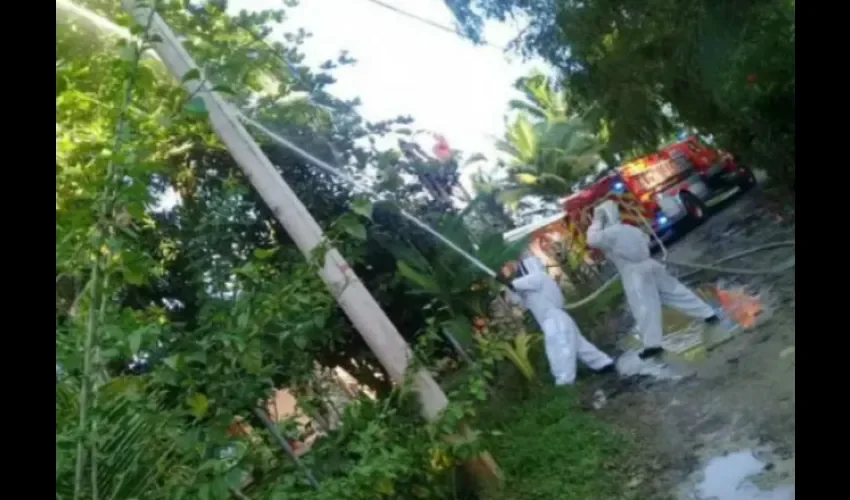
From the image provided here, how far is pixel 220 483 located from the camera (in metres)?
1.13

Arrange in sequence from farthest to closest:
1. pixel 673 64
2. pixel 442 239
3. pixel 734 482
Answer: pixel 442 239
pixel 673 64
pixel 734 482

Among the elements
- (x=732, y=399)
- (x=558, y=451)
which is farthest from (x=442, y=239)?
(x=732, y=399)

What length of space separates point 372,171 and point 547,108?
362mm

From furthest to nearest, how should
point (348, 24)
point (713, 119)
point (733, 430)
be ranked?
point (348, 24) → point (713, 119) → point (733, 430)

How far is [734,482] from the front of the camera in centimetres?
116

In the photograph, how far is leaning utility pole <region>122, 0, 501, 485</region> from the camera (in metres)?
1.48

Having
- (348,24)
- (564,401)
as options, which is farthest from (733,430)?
(348,24)

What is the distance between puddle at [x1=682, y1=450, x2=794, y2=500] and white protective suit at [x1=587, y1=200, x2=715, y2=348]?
21cm

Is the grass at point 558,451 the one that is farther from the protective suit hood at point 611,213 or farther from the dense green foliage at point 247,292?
the protective suit hood at point 611,213

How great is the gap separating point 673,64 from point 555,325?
1.55 ft

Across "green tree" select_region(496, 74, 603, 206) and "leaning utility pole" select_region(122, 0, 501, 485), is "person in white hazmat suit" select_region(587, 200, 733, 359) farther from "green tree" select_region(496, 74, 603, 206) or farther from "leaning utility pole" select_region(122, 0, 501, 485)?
"leaning utility pole" select_region(122, 0, 501, 485)

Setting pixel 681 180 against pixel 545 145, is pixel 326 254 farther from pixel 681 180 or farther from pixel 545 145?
pixel 681 180

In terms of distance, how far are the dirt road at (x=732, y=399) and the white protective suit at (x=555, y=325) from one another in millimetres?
83

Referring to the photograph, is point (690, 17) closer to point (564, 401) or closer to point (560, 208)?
point (560, 208)
